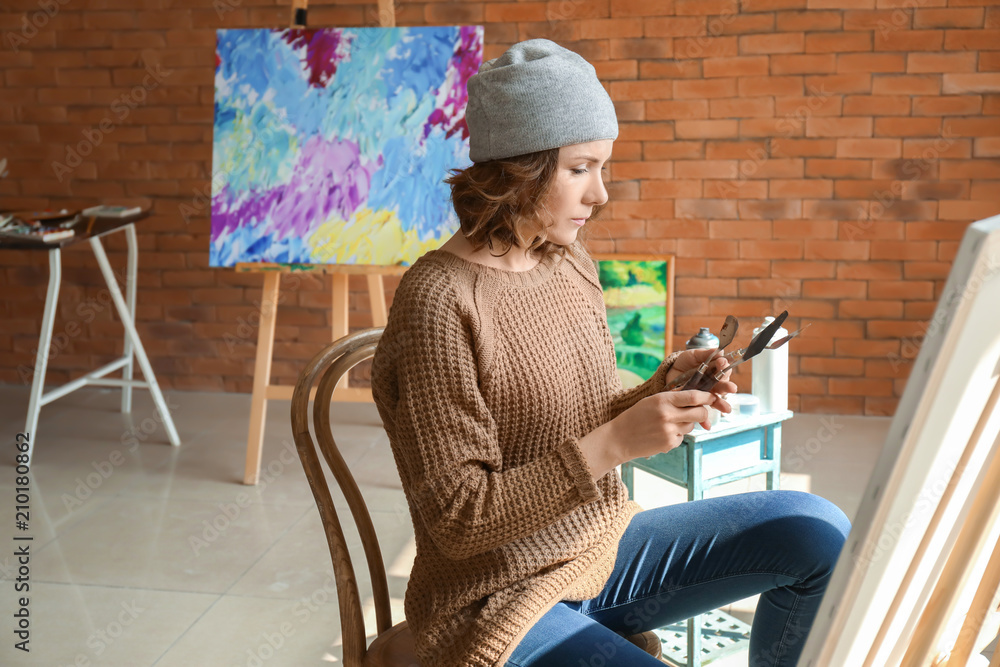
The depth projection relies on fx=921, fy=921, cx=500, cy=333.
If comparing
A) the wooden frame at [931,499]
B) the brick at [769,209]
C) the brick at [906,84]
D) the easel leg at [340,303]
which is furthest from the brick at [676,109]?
the wooden frame at [931,499]

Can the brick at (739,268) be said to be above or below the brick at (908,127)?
below

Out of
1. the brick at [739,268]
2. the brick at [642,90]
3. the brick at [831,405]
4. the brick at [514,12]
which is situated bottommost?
the brick at [831,405]

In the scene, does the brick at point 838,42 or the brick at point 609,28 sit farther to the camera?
the brick at point 609,28

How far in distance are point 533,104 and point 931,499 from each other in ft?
2.49

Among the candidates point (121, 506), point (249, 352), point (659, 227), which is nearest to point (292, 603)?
point (121, 506)

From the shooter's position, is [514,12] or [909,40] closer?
[909,40]

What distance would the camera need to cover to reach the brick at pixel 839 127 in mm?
3320

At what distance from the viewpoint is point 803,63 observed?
10.9ft

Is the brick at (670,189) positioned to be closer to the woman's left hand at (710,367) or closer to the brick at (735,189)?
the brick at (735,189)

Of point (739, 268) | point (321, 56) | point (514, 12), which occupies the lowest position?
point (739, 268)

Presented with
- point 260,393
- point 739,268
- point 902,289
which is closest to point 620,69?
point 739,268

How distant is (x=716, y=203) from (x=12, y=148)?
2894mm

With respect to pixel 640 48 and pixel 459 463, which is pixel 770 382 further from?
pixel 640 48

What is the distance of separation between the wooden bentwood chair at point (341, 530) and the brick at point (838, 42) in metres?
2.54
